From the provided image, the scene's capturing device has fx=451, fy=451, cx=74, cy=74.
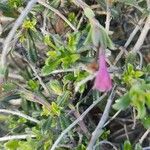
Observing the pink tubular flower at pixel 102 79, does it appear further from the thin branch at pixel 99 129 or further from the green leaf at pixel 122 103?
the thin branch at pixel 99 129

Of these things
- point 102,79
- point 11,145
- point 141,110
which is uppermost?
point 102,79

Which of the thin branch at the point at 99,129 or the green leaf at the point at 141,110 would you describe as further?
the thin branch at the point at 99,129

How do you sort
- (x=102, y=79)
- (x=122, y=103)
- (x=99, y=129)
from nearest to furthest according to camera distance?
(x=102, y=79) < (x=122, y=103) < (x=99, y=129)

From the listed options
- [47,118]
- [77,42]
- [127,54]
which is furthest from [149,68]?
[47,118]

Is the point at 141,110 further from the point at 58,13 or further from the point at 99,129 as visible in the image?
the point at 58,13

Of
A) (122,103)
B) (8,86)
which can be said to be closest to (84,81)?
(122,103)

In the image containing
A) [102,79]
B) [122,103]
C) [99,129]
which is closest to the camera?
[102,79]

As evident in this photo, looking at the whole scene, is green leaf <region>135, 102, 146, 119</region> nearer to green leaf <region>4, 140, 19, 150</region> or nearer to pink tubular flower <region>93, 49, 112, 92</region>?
pink tubular flower <region>93, 49, 112, 92</region>

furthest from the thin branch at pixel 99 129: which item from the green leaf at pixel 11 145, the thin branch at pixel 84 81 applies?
the green leaf at pixel 11 145

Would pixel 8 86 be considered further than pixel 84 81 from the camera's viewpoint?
Yes

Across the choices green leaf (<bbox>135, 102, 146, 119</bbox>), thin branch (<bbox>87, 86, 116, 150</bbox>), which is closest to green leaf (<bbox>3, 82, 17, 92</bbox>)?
thin branch (<bbox>87, 86, 116, 150</bbox>)
